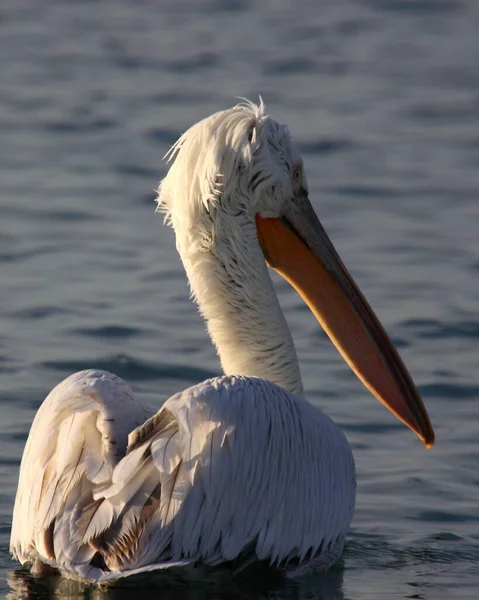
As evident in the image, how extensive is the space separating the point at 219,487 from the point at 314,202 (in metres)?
4.44

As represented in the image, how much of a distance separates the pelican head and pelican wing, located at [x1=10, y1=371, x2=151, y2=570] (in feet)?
2.11

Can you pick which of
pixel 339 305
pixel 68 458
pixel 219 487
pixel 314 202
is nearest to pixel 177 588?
pixel 219 487

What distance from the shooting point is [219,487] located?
4.41 metres

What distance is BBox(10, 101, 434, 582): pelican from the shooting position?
171 inches

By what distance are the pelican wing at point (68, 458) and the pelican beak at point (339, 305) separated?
99 cm

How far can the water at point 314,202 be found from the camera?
5664mm

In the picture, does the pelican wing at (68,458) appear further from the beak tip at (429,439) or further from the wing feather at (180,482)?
the beak tip at (429,439)

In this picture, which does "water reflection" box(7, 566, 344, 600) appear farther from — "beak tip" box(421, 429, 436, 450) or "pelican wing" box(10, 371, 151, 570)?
"beak tip" box(421, 429, 436, 450)

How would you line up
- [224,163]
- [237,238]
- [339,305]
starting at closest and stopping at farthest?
[224,163] → [237,238] → [339,305]

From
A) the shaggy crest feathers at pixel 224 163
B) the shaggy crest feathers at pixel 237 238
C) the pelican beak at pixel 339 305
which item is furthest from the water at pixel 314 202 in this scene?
the shaggy crest feathers at pixel 224 163

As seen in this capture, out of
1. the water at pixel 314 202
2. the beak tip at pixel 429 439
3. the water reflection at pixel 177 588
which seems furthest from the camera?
the water at pixel 314 202

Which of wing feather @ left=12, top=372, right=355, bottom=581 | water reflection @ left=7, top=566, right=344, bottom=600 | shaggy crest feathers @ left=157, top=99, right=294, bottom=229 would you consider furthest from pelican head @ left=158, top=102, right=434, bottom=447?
water reflection @ left=7, top=566, right=344, bottom=600

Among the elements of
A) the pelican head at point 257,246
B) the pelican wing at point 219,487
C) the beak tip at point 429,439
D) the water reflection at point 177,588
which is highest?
the pelican head at point 257,246

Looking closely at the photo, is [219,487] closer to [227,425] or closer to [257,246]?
[227,425]
